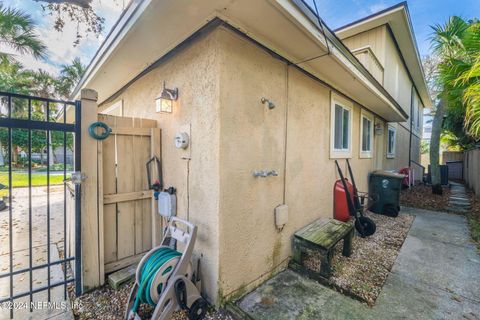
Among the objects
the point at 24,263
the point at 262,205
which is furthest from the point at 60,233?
the point at 262,205

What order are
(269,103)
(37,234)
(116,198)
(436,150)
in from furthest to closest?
(436,150), (37,234), (116,198), (269,103)

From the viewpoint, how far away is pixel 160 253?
85.2 inches

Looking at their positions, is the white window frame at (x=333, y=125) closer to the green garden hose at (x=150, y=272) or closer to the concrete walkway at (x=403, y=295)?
the concrete walkway at (x=403, y=295)

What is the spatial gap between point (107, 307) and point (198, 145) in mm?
2060

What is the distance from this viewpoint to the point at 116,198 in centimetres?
279

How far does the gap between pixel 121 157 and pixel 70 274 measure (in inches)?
70.5

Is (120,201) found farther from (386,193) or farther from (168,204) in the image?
(386,193)

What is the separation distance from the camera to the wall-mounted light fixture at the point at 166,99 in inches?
105

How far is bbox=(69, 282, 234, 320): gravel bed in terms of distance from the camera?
2.19 meters

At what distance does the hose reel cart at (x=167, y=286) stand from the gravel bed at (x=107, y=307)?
7.4 inches

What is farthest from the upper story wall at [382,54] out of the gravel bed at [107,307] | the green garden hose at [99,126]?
the gravel bed at [107,307]

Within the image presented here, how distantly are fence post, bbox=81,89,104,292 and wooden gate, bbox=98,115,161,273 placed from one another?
0.08 m

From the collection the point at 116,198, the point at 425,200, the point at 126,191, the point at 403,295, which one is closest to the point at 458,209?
the point at 425,200

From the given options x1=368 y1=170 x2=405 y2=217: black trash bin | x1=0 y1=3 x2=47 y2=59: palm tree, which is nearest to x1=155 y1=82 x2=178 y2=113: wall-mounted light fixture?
x1=368 y1=170 x2=405 y2=217: black trash bin
